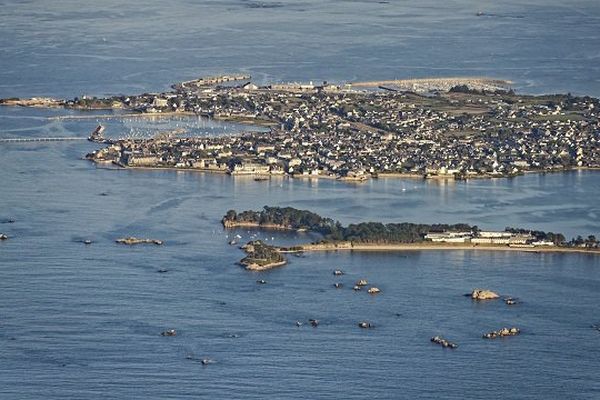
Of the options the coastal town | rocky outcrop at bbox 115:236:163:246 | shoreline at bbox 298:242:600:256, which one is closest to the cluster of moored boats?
shoreline at bbox 298:242:600:256

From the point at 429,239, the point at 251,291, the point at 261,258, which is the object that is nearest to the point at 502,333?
the point at 251,291

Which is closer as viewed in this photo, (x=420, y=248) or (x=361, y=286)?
(x=361, y=286)

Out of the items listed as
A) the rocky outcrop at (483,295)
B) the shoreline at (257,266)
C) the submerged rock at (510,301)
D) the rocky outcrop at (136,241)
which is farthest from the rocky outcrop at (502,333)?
the rocky outcrop at (136,241)

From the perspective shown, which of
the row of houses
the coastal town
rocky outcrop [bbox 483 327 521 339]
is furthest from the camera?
the coastal town

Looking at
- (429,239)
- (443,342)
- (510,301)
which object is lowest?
(443,342)

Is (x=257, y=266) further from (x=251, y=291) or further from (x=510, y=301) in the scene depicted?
(x=510, y=301)

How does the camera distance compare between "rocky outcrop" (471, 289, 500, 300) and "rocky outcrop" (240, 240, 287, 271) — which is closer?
"rocky outcrop" (471, 289, 500, 300)

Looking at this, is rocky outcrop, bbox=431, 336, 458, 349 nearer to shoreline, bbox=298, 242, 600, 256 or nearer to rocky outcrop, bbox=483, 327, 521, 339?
rocky outcrop, bbox=483, 327, 521, 339
